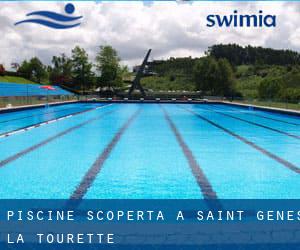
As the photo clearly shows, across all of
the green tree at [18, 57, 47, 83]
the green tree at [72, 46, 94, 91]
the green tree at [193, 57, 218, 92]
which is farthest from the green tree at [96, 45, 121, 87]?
the green tree at [18, 57, 47, 83]

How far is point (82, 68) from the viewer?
5700cm

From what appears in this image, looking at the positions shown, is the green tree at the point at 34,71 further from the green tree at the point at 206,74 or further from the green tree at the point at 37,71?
the green tree at the point at 206,74

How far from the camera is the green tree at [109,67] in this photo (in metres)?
57.1

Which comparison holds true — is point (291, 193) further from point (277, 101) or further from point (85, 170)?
point (277, 101)

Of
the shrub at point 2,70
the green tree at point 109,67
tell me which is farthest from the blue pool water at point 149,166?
the shrub at point 2,70

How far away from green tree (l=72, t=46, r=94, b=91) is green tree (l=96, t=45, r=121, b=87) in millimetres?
1467

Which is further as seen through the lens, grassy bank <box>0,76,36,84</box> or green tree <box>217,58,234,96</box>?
grassy bank <box>0,76,36,84</box>

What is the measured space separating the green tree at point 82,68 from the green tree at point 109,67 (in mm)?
1467

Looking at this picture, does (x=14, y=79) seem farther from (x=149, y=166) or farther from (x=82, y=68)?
(x=149, y=166)

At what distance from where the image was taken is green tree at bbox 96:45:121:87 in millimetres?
57062

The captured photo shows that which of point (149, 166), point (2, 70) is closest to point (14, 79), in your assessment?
point (2, 70)

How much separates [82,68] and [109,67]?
369cm

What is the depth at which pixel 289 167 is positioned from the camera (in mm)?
7219

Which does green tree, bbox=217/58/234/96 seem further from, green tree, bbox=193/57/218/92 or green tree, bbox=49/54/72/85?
green tree, bbox=49/54/72/85
